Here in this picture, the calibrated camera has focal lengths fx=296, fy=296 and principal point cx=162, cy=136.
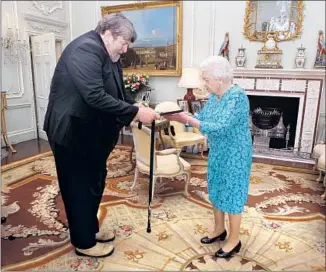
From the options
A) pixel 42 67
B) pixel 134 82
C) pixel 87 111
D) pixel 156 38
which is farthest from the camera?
pixel 156 38

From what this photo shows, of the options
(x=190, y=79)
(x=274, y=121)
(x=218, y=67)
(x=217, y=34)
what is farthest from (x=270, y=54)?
(x=218, y=67)

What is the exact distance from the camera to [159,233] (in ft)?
7.99

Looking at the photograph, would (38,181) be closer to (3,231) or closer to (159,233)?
(3,231)

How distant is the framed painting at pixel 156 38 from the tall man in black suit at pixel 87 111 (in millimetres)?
3769

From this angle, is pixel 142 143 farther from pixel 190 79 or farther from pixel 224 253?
pixel 190 79

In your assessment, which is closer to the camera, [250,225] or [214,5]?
[250,225]

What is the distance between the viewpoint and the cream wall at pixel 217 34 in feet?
14.9

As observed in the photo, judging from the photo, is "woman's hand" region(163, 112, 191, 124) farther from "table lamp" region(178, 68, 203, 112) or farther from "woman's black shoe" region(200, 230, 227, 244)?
"table lamp" region(178, 68, 203, 112)

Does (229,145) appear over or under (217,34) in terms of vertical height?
under

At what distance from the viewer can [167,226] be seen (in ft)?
8.36

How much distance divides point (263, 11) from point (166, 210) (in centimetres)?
367

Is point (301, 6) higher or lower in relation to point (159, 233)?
higher

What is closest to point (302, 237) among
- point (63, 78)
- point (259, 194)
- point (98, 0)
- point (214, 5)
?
point (259, 194)

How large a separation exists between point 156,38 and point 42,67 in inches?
85.5
